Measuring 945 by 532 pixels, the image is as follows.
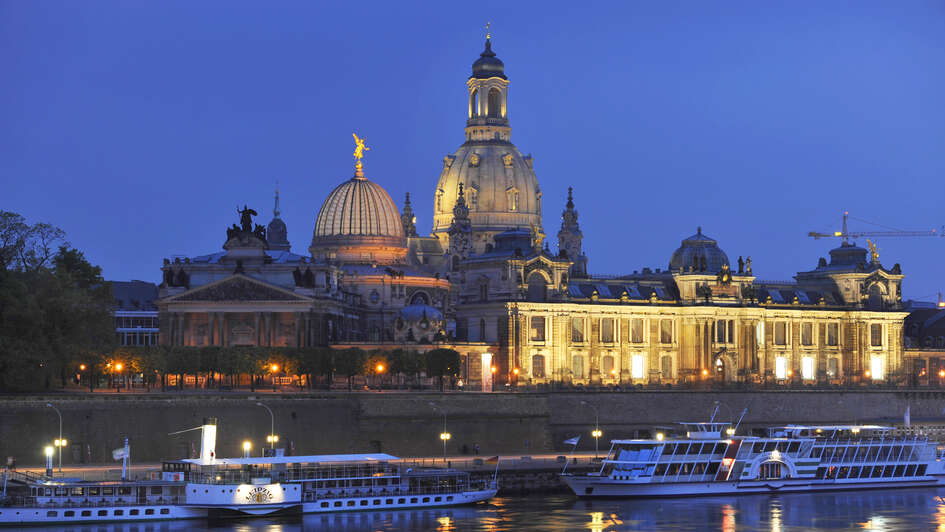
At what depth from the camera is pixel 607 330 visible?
148875 millimetres

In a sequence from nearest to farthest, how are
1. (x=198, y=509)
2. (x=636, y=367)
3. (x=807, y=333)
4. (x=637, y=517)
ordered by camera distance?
1. (x=198, y=509)
2. (x=637, y=517)
3. (x=636, y=367)
4. (x=807, y=333)

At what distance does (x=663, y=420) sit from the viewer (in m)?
136

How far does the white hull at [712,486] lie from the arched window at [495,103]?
87.8 metres

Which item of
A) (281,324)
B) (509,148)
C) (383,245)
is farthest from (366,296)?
(509,148)

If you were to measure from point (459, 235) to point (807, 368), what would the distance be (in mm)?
37929

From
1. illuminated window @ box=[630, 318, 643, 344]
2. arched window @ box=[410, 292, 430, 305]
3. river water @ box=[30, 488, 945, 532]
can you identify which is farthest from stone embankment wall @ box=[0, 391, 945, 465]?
arched window @ box=[410, 292, 430, 305]

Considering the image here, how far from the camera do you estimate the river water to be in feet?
292

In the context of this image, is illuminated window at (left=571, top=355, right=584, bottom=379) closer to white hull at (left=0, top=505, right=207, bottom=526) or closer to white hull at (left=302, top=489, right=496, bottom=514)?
white hull at (left=302, top=489, right=496, bottom=514)

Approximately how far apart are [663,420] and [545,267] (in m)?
17.5

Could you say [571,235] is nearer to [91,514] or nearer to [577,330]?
[577,330]

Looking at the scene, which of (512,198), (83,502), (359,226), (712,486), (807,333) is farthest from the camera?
(512,198)

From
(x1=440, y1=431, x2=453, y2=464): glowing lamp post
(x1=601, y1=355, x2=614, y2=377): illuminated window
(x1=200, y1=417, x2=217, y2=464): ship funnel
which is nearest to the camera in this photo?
(x1=200, y1=417, x2=217, y2=464): ship funnel

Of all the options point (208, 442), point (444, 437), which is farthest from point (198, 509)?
point (444, 437)

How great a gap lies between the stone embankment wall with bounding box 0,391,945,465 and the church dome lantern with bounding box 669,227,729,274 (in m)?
16.0
